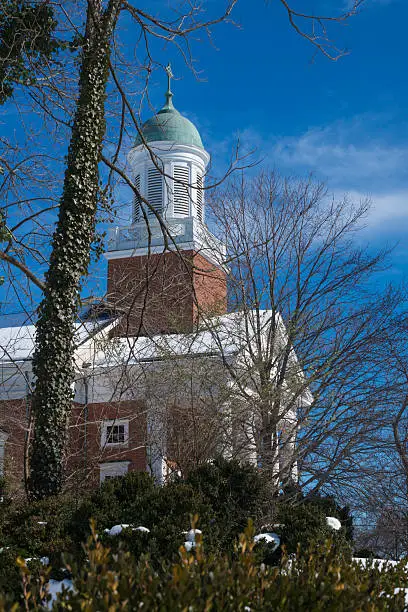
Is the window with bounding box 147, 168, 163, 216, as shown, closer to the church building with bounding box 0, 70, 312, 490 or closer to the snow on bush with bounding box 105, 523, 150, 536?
the church building with bounding box 0, 70, 312, 490

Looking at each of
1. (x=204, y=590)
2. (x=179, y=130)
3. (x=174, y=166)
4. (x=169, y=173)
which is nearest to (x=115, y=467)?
(x=169, y=173)

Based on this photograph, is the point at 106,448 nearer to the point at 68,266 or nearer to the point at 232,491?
the point at 68,266

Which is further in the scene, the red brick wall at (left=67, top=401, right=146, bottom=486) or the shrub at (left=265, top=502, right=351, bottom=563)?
the red brick wall at (left=67, top=401, right=146, bottom=486)

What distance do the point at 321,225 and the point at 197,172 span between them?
11.5m

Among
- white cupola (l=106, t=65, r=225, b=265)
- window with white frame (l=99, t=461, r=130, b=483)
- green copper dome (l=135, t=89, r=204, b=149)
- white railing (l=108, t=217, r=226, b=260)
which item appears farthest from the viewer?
green copper dome (l=135, t=89, r=204, b=149)

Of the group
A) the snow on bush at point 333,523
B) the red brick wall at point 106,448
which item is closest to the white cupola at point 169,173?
the red brick wall at point 106,448

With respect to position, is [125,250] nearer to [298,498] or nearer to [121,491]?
[298,498]

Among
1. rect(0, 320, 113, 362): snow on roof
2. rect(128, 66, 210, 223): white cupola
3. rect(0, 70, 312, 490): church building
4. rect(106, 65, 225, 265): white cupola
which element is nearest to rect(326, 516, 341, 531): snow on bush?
rect(0, 70, 312, 490): church building

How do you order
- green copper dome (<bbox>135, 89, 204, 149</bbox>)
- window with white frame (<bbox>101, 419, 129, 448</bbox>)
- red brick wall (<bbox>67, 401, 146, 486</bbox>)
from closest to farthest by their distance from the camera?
red brick wall (<bbox>67, 401, 146, 486</bbox>), window with white frame (<bbox>101, 419, 129, 448</bbox>), green copper dome (<bbox>135, 89, 204, 149</bbox>)

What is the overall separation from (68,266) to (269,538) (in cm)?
576

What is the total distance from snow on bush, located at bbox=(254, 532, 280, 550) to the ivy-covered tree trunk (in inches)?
155

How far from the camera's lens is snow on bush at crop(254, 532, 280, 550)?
854 centimetres

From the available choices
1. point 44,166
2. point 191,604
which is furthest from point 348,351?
point 191,604

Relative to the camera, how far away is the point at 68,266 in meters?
12.2
